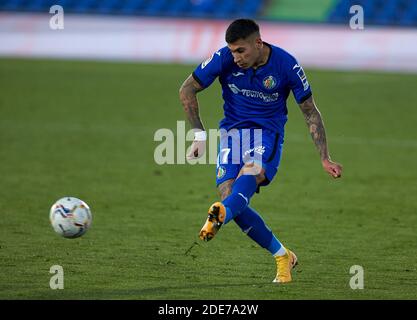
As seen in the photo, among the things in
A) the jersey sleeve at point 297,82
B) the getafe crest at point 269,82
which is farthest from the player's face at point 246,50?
the jersey sleeve at point 297,82

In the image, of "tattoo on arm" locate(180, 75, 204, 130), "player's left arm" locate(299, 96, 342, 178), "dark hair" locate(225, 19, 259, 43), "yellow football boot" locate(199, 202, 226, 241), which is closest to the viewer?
"yellow football boot" locate(199, 202, 226, 241)

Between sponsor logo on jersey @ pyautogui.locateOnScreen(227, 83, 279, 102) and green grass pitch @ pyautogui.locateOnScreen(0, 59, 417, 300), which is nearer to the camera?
green grass pitch @ pyautogui.locateOnScreen(0, 59, 417, 300)

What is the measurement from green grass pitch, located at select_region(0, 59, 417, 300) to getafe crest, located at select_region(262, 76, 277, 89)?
5.61 ft

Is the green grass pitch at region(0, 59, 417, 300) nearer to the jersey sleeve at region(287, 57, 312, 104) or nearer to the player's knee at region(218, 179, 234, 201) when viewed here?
the player's knee at region(218, 179, 234, 201)

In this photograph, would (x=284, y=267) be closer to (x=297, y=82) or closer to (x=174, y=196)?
(x=297, y=82)

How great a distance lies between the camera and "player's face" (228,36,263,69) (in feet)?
25.5

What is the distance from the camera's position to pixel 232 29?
305 inches

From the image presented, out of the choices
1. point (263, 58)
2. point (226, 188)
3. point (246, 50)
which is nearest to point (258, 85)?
point (263, 58)

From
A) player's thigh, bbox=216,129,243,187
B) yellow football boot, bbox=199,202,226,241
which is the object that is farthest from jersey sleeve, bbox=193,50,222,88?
yellow football boot, bbox=199,202,226,241

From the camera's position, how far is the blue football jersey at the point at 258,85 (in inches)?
318

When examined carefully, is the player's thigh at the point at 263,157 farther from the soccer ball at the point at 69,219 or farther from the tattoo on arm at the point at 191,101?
the soccer ball at the point at 69,219

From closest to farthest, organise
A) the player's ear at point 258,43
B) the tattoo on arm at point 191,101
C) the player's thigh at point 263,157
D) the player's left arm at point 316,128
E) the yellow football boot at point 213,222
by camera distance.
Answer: the yellow football boot at point 213,222
the player's ear at point 258,43
the player's thigh at point 263,157
the player's left arm at point 316,128
the tattoo on arm at point 191,101

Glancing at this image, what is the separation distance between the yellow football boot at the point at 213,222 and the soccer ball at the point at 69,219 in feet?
4.21

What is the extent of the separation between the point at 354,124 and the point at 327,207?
7.00 metres
